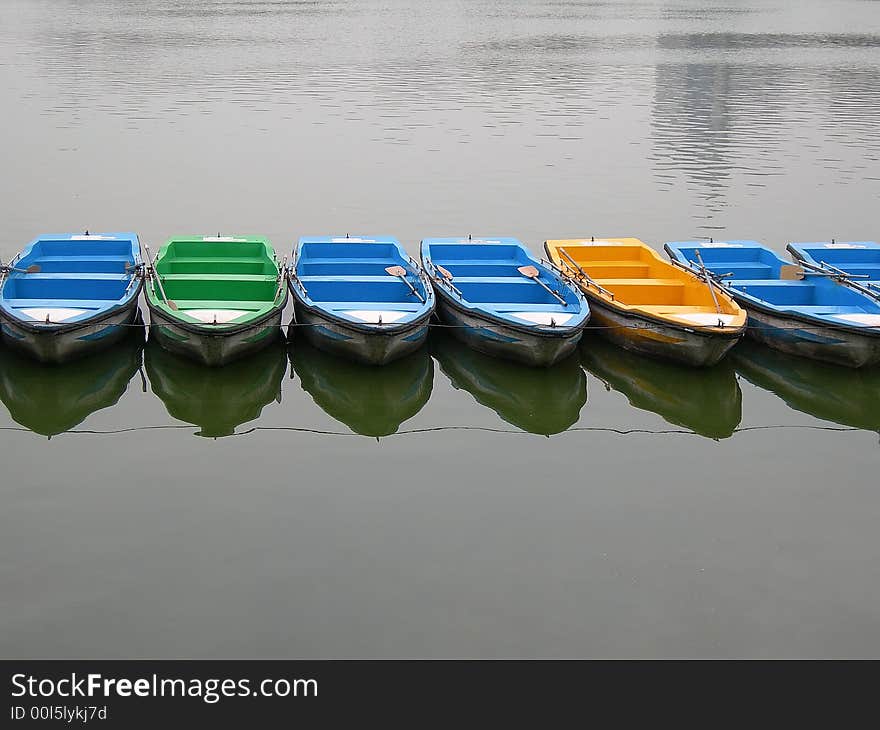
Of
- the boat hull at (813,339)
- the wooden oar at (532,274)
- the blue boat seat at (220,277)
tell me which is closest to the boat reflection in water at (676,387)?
the boat hull at (813,339)

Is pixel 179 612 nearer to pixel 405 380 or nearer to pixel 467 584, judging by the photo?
pixel 467 584

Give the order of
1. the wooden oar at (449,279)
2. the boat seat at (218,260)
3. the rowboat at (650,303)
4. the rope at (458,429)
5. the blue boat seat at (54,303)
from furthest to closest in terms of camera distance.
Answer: the boat seat at (218,260) → the wooden oar at (449,279) → the blue boat seat at (54,303) → the rowboat at (650,303) → the rope at (458,429)

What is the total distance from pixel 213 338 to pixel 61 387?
8.29 ft

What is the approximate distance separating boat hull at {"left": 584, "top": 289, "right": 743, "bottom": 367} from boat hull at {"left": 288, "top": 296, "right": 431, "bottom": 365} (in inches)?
126

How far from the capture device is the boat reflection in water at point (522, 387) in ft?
52.1

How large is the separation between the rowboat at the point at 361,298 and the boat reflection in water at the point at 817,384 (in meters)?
5.58

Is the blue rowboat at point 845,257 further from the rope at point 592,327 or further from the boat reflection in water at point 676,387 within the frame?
the boat reflection in water at point 676,387

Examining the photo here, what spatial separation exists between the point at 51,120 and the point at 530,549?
1387 inches

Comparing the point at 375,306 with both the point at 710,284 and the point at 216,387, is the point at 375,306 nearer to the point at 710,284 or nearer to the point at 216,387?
the point at 216,387

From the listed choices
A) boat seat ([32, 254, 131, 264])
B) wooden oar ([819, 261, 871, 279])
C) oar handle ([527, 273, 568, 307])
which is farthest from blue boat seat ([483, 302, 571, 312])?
boat seat ([32, 254, 131, 264])

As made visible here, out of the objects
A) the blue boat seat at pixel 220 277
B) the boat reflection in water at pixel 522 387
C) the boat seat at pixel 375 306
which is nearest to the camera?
the boat reflection in water at pixel 522 387

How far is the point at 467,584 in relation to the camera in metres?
11.5
